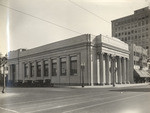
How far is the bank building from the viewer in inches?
2282

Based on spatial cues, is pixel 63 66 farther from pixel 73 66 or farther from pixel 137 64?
pixel 137 64

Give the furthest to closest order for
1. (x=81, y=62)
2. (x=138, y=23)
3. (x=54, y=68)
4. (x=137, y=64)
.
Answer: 1. (x=137, y=64)
2. (x=54, y=68)
3. (x=81, y=62)
4. (x=138, y=23)

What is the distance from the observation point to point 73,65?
61344 mm

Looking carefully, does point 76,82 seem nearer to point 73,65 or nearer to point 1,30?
point 73,65

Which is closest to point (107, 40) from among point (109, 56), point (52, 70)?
point (109, 56)

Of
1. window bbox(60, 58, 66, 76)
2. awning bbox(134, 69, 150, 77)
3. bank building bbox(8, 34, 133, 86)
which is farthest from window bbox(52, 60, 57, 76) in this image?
awning bbox(134, 69, 150, 77)

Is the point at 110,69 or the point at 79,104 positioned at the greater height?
the point at 110,69

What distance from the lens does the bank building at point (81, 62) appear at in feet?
190

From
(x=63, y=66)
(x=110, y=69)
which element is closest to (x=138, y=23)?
(x=110, y=69)

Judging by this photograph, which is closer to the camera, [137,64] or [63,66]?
[63,66]

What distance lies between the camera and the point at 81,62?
192ft

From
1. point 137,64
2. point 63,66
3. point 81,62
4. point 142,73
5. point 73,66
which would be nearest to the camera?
point 81,62

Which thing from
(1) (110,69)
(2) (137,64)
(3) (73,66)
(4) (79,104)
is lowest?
(4) (79,104)

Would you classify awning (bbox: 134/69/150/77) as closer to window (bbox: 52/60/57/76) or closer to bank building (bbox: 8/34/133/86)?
bank building (bbox: 8/34/133/86)
